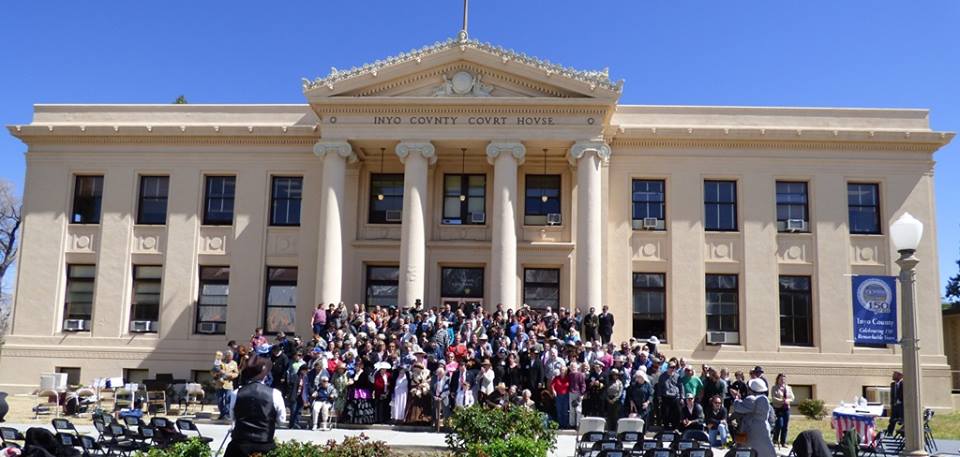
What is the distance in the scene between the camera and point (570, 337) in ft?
73.7

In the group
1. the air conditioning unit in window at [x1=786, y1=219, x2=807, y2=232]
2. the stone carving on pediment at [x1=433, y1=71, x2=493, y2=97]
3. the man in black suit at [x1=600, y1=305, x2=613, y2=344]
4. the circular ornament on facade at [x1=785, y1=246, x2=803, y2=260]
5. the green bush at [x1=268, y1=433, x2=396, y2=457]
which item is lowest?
the green bush at [x1=268, y1=433, x2=396, y2=457]

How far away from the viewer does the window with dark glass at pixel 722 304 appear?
1102 inches

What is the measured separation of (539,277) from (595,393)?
9.70m

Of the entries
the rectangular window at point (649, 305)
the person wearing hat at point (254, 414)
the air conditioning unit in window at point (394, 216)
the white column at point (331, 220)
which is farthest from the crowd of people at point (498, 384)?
the person wearing hat at point (254, 414)

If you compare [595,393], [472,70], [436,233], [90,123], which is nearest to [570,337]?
[595,393]

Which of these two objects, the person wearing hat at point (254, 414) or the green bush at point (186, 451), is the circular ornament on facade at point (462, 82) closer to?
the green bush at point (186, 451)

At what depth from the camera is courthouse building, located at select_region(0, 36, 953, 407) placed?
88.8 ft

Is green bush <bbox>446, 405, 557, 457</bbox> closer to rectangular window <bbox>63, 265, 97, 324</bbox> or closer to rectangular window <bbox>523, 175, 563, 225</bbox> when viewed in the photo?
rectangular window <bbox>523, 175, 563, 225</bbox>

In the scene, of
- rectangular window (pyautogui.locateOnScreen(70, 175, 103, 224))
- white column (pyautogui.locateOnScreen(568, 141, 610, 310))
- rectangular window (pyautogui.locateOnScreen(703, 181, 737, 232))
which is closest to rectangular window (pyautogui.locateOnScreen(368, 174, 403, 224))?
white column (pyautogui.locateOnScreen(568, 141, 610, 310))

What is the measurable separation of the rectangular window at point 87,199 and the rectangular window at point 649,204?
19548mm

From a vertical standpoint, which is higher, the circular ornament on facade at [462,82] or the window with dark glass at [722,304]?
the circular ornament on facade at [462,82]

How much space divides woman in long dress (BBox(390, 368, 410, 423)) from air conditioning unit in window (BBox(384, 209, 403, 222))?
10.5 metres

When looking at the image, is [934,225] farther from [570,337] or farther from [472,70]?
[472,70]

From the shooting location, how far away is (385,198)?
2988cm
